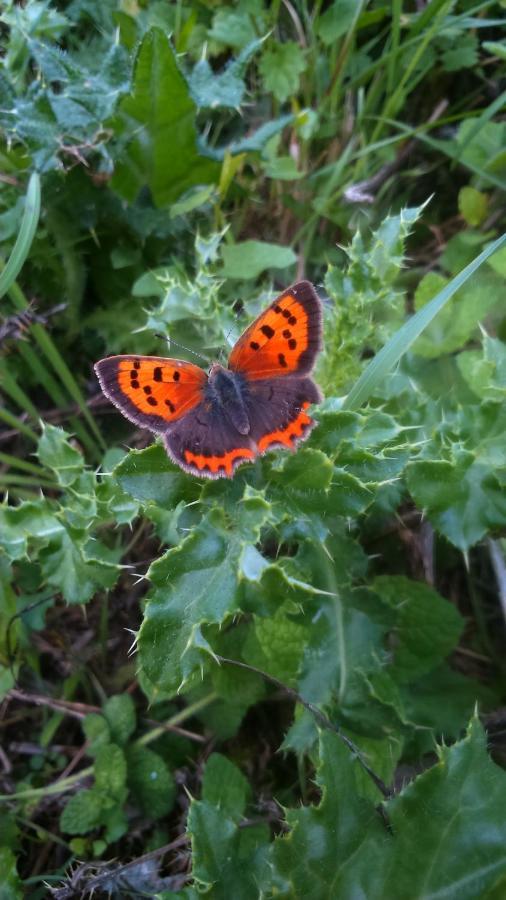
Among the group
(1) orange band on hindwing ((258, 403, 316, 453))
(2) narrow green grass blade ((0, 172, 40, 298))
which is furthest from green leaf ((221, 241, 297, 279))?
(1) orange band on hindwing ((258, 403, 316, 453))

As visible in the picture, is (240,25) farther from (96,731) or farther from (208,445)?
(96,731)

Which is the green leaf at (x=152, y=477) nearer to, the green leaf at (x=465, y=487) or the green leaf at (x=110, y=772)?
the green leaf at (x=465, y=487)

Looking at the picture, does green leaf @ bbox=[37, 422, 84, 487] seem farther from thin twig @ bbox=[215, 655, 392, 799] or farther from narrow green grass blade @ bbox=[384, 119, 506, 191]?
narrow green grass blade @ bbox=[384, 119, 506, 191]

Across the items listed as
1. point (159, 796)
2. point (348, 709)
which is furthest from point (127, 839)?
point (348, 709)

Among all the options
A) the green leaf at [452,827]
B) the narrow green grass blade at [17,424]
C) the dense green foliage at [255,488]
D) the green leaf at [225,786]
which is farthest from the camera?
the narrow green grass blade at [17,424]

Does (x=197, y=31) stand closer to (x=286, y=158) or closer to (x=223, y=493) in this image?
(x=286, y=158)

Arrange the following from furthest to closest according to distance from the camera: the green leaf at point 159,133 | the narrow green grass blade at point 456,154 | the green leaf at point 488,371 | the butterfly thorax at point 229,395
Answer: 1. the narrow green grass blade at point 456,154
2. the green leaf at point 159,133
3. the green leaf at point 488,371
4. the butterfly thorax at point 229,395

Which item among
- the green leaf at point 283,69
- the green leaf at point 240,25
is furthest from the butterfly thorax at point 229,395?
the green leaf at point 240,25
